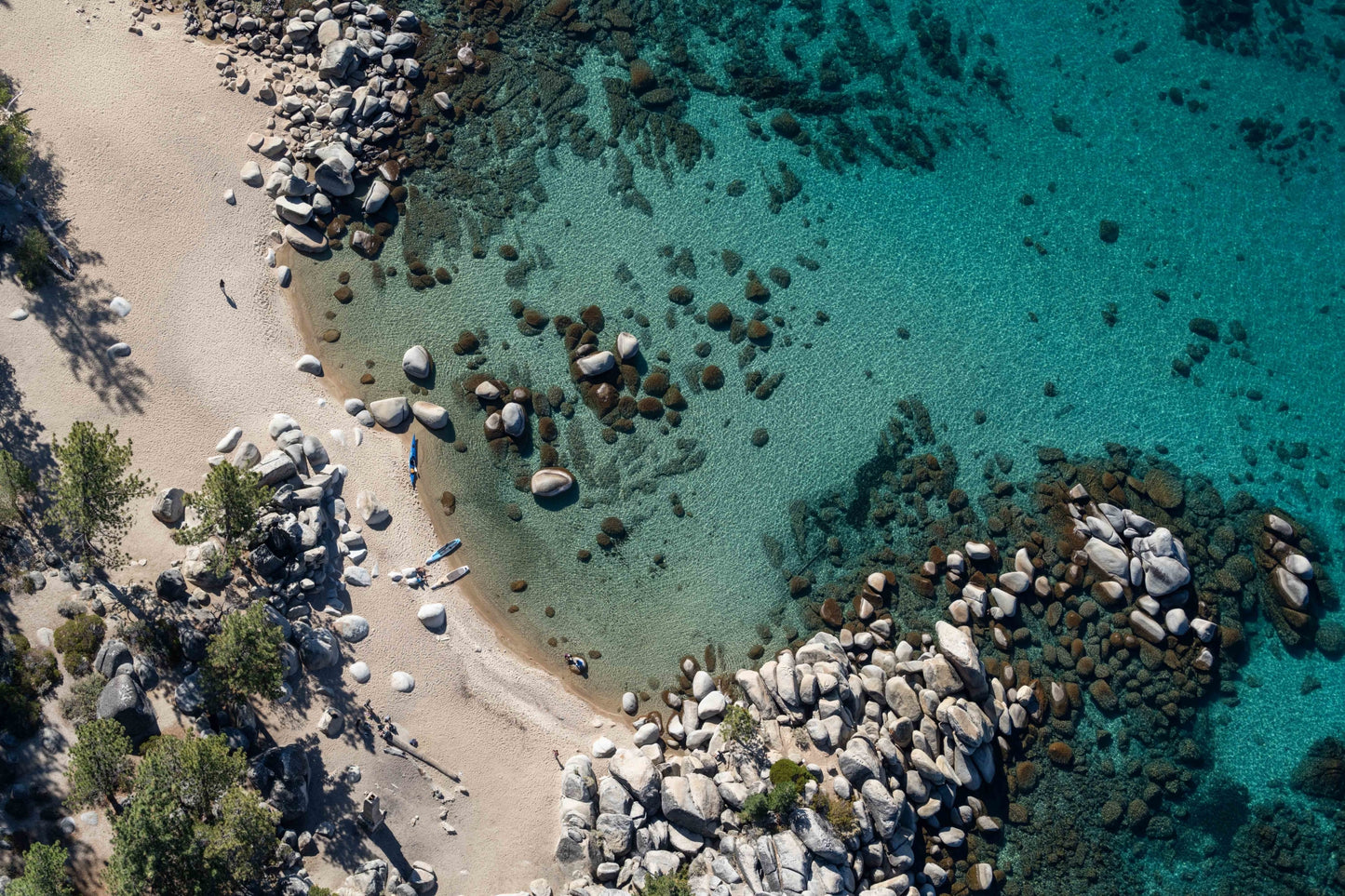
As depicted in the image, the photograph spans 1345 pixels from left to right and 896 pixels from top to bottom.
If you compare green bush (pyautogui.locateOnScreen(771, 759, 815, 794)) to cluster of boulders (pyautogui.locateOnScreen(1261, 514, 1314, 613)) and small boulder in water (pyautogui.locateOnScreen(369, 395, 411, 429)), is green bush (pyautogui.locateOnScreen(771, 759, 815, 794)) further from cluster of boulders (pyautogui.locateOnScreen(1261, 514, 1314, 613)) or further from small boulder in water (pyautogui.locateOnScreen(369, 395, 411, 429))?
cluster of boulders (pyautogui.locateOnScreen(1261, 514, 1314, 613))

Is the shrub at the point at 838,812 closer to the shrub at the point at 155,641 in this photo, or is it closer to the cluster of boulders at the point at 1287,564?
the cluster of boulders at the point at 1287,564

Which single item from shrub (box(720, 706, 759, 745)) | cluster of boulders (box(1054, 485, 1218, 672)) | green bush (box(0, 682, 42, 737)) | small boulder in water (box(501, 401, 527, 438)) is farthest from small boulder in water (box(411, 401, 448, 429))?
cluster of boulders (box(1054, 485, 1218, 672))

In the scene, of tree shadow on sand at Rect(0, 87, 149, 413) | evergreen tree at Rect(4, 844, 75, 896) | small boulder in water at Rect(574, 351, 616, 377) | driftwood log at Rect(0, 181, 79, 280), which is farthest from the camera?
small boulder in water at Rect(574, 351, 616, 377)

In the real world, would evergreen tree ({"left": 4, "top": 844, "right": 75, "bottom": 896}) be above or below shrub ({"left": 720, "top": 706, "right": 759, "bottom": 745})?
above

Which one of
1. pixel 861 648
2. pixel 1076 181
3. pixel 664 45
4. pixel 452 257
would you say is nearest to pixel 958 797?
pixel 861 648

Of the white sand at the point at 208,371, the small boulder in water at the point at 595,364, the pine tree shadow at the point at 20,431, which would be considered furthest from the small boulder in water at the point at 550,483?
the pine tree shadow at the point at 20,431

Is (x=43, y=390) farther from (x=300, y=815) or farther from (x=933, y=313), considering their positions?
(x=933, y=313)
